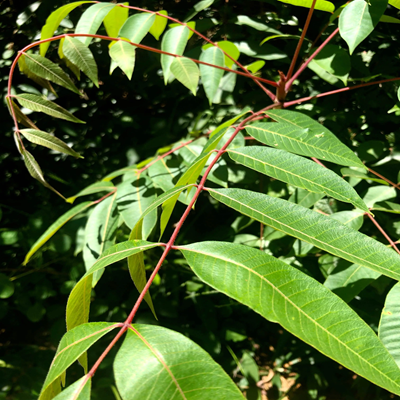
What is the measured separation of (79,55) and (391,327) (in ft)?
2.98

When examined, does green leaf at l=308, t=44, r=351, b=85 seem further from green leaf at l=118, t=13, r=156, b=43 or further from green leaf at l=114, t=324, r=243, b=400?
green leaf at l=114, t=324, r=243, b=400

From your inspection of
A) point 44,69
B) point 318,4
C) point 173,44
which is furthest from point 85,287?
point 318,4

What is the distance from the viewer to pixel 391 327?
1.81 ft

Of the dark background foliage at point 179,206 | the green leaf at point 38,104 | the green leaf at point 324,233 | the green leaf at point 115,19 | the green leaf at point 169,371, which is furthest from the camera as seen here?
the dark background foliage at point 179,206

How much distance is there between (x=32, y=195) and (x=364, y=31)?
1677 millimetres

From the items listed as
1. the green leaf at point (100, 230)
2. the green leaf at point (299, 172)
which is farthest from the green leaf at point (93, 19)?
the green leaf at point (299, 172)

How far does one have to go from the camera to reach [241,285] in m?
0.44

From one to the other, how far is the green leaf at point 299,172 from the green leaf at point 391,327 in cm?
17

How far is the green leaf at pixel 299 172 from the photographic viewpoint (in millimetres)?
567

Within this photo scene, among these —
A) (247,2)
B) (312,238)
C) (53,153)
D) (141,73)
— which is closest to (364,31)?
(312,238)

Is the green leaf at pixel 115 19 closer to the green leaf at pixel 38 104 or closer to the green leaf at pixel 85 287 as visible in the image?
the green leaf at pixel 38 104

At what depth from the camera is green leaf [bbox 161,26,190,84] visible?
0.98m

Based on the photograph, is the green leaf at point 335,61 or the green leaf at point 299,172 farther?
the green leaf at point 335,61

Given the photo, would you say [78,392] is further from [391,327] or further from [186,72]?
[186,72]
